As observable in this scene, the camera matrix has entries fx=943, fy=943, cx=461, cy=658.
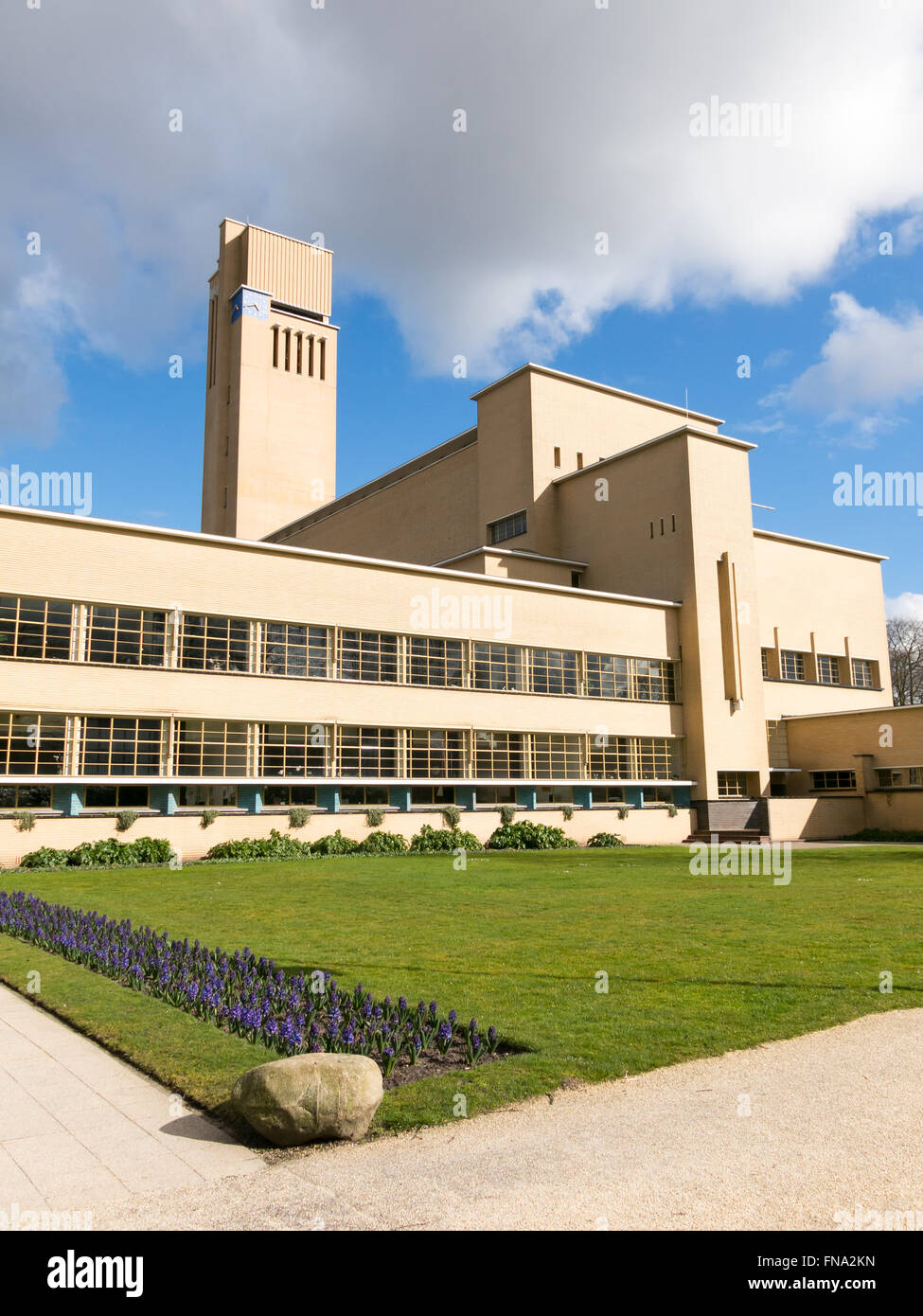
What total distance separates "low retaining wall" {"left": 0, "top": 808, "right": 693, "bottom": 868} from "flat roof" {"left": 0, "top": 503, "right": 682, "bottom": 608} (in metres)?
8.11

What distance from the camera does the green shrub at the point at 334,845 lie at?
2869 centimetres

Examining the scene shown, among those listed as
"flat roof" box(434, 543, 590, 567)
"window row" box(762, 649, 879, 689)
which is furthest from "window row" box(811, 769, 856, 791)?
"flat roof" box(434, 543, 590, 567)

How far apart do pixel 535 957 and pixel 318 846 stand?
1850 centimetres

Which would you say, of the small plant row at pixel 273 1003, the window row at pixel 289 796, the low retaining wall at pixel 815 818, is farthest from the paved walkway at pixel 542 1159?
the low retaining wall at pixel 815 818

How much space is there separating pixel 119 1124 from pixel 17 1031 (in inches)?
113

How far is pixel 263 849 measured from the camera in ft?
89.1

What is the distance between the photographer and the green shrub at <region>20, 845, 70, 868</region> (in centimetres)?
2367

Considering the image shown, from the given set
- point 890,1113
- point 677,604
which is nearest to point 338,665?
point 677,604

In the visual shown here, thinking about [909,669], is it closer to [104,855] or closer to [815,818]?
[815,818]

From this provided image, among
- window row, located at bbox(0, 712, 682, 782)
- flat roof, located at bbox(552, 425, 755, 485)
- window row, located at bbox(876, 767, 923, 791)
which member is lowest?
window row, located at bbox(876, 767, 923, 791)

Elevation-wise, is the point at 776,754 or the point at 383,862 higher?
the point at 776,754

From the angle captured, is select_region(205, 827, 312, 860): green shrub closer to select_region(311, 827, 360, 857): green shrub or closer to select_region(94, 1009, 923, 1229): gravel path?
select_region(311, 827, 360, 857): green shrub

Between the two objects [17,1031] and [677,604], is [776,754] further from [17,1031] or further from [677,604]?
[17,1031]

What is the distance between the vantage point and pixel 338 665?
31141 millimetres
